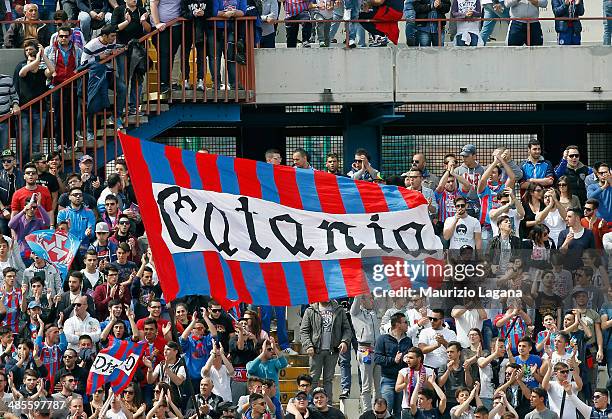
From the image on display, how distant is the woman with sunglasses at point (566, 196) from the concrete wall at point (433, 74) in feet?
14.5

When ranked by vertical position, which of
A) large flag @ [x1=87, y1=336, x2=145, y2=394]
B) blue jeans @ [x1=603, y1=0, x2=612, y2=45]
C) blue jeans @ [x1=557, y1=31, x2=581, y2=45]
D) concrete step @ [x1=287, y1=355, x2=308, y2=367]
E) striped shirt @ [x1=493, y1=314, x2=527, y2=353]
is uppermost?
blue jeans @ [x1=603, y1=0, x2=612, y2=45]

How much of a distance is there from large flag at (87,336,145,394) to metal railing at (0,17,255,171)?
4.57 m

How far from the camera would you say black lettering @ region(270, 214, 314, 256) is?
70.6 feet

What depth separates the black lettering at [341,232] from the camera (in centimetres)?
2167

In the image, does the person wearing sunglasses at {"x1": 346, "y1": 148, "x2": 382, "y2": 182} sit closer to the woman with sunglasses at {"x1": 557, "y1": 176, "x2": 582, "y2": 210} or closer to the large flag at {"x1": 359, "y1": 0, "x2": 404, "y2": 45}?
the woman with sunglasses at {"x1": 557, "y1": 176, "x2": 582, "y2": 210}

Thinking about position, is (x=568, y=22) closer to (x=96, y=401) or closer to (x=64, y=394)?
(x=96, y=401)

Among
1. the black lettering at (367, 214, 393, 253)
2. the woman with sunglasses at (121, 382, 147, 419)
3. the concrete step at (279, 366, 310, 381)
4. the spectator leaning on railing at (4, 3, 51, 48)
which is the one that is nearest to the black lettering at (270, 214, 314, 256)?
the black lettering at (367, 214, 393, 253)

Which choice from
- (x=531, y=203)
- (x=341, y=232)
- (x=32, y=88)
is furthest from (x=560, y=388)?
(x=32, y=88)

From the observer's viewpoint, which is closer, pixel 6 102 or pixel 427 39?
pixel 6 102

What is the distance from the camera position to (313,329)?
2611 centimetres

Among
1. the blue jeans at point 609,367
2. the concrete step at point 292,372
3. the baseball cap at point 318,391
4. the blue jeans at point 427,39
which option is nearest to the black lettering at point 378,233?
the baseball cap at point 318,391

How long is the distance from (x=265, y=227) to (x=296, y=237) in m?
0.32

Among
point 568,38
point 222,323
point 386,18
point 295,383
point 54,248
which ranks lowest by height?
point 295,383

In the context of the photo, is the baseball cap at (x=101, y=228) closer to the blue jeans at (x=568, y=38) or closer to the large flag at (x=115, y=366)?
the large flag at (x=115, y=366)
